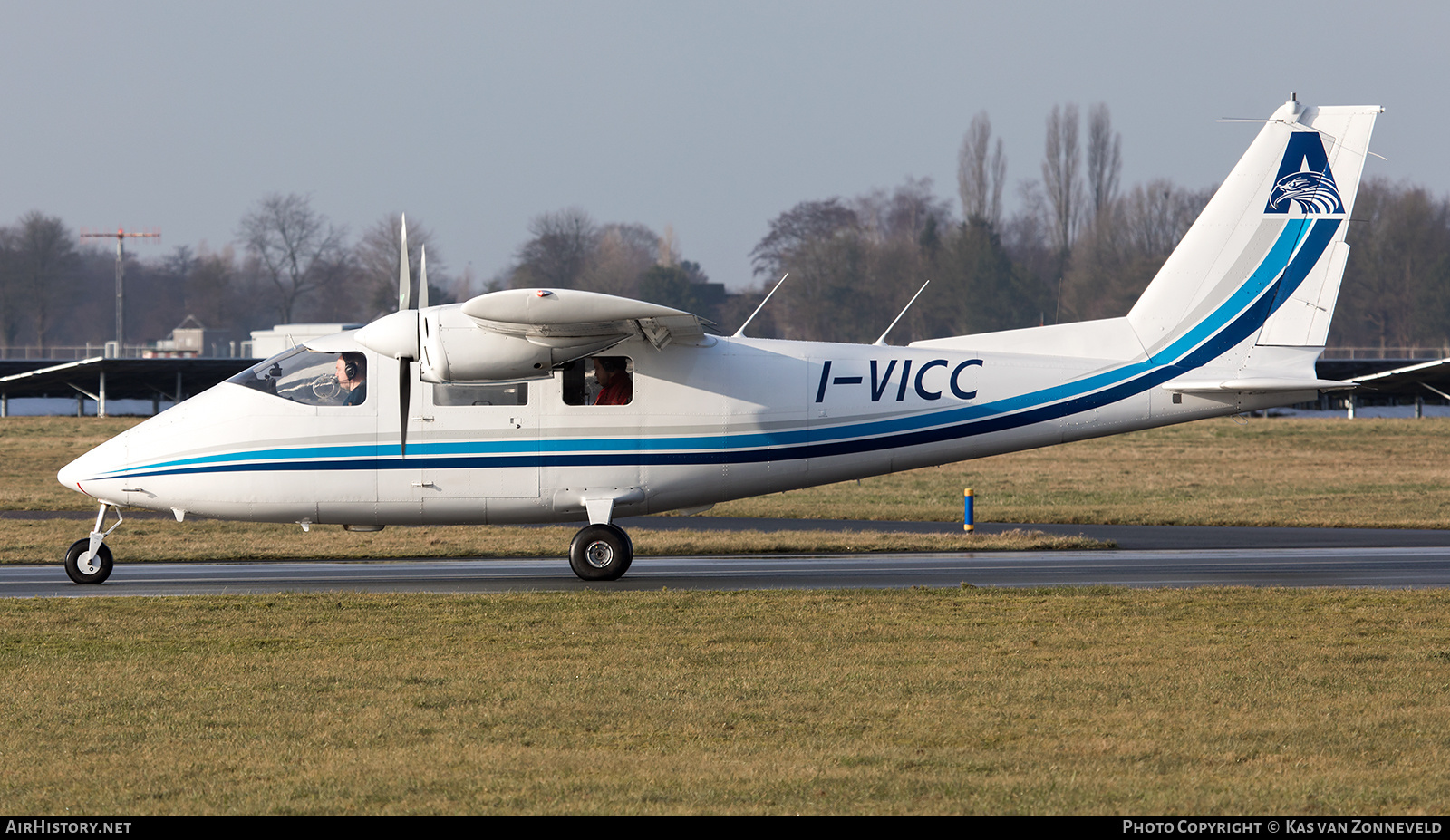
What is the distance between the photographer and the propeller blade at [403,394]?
47.8ft

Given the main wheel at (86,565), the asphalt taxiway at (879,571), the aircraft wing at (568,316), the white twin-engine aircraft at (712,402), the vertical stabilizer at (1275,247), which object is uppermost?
the vertical stabilizer at (1275,247)

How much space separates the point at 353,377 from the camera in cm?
1515

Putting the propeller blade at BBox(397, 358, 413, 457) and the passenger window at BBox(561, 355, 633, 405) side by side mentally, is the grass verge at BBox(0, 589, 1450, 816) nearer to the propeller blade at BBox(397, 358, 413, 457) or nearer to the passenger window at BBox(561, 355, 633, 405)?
the propeller blade at BBox(397, 358, 413, 457)

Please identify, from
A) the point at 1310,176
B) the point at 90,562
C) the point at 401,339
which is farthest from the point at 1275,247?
the point at 90,562

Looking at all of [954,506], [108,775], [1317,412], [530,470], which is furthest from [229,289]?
[108,775]

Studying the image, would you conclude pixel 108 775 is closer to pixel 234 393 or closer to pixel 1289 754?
pixel 1289 754

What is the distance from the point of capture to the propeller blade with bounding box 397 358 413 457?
1458cm

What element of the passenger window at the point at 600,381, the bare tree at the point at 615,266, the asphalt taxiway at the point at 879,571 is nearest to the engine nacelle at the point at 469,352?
the passenger window at the point at 600,381

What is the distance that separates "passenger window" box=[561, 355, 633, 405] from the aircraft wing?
523 millimetres

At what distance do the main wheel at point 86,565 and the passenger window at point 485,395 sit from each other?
4.24 metres

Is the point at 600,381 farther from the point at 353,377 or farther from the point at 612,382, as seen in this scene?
the point at 353,377

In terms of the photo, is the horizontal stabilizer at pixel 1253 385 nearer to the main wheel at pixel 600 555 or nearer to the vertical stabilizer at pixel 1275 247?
the vertical stabilizer at pixel 1275 247

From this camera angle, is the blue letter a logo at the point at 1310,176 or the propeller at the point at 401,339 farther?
the blue letter a logo at the point at 1310,176

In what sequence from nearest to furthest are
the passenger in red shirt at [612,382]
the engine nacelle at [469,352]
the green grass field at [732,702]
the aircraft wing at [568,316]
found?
the green grass field at [732,702] → the aircraft wing at [568,316] → the engine nacelle at [469,352] → the passenger in red shirt at [612,382]
